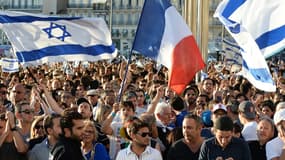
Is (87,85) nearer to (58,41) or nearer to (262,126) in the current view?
(58,41)

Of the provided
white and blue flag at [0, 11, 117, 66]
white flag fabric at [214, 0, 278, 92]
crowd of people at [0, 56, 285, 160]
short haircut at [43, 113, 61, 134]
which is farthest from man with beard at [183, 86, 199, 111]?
short haircut at [43, 113, 61, 134]

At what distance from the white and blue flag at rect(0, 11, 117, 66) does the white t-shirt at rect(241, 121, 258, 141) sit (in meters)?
3.25

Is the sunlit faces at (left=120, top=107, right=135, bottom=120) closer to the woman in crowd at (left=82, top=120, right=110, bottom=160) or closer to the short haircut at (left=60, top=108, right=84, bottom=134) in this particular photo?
the woman in crowd at (left=82, top=120, right=110, bottom=160)

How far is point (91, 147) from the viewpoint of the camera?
6.45 m

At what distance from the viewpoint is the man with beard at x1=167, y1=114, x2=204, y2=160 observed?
6.30 metres

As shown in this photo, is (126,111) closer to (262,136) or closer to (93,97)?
(262,136)

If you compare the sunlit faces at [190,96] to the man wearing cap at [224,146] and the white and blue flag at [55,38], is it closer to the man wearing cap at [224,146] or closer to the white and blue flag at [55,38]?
the white and blue flag at [55,38]

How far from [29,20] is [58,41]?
0.53 m

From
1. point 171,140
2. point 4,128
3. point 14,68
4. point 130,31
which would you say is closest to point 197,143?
point 171,140

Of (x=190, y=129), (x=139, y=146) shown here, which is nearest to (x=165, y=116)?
(x=190, y=129)

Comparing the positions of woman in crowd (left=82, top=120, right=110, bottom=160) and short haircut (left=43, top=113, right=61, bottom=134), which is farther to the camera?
woman in crowd (left=82, top=120, right=110, bottom=160)

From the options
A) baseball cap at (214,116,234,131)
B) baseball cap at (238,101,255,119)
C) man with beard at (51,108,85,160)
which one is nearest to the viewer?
man with beard at (51,108,85,160)

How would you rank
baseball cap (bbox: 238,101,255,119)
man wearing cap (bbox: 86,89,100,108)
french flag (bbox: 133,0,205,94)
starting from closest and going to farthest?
baseball cap (bbox: 238,101,255,119) → french flag (bbox: 133,0,205,94) → man wearing cap (bbox: 86,89,100,108)

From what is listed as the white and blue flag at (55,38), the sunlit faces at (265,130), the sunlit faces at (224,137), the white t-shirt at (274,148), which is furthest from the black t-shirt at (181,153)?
the white and blue flag at (55,38)
